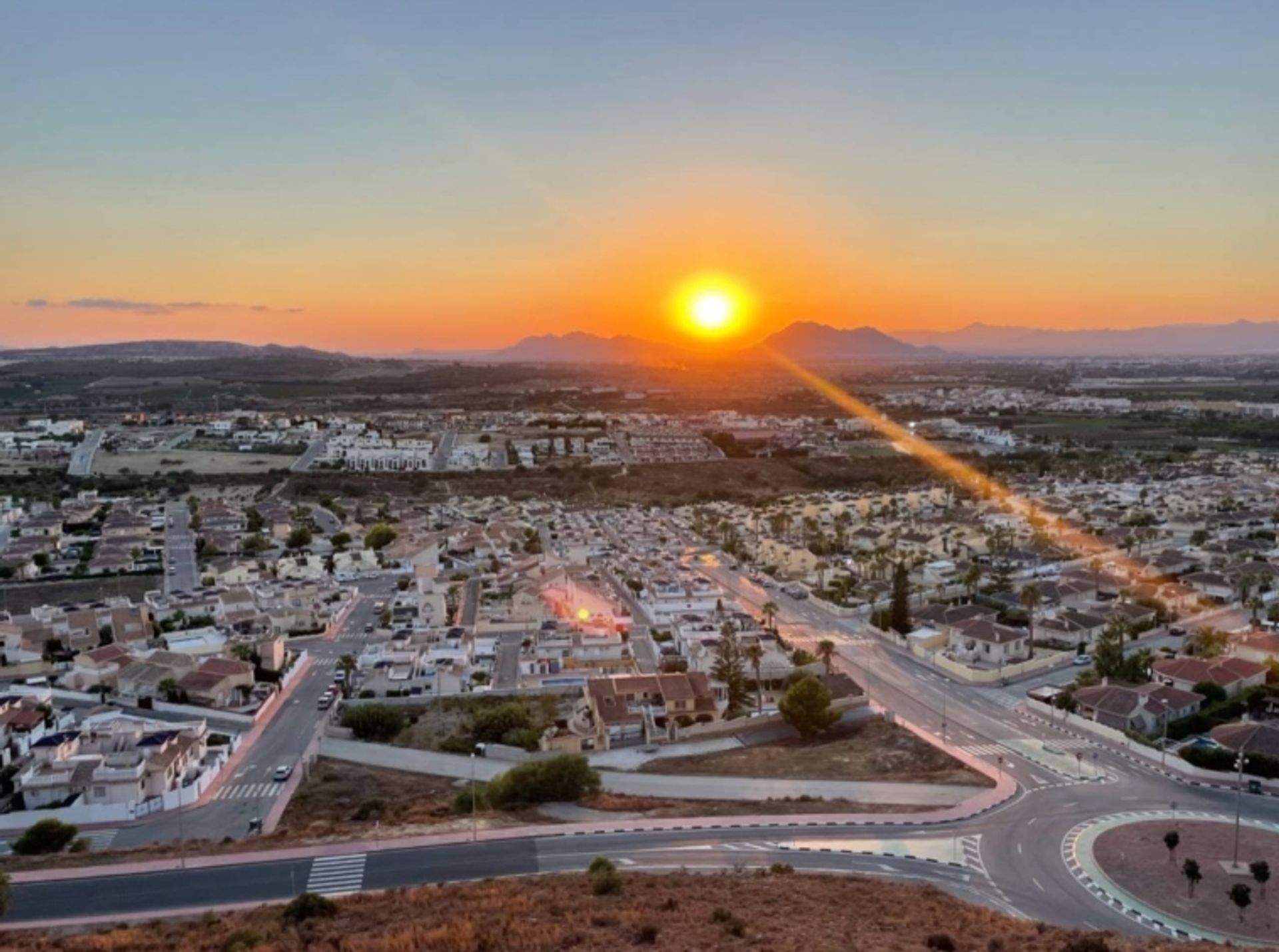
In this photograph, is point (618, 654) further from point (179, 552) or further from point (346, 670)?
point (179, 552)

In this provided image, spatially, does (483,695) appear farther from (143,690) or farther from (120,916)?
(120,916)

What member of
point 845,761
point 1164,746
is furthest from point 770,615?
point 1164,746

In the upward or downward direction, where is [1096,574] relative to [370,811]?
upward

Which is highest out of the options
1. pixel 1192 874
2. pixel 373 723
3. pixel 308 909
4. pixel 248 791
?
pixel 308 909

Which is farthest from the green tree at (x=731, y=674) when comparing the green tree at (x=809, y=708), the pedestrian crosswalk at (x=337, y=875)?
the pedestrian crosswalk at (x=337, y=875)

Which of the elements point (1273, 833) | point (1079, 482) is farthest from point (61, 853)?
point (1079, 482)

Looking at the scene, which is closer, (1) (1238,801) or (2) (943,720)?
(1) (1238,801)

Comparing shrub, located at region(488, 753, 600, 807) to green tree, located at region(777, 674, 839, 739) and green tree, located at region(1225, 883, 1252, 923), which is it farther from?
green tree, located at region(1225, 883, 1252, 923)
